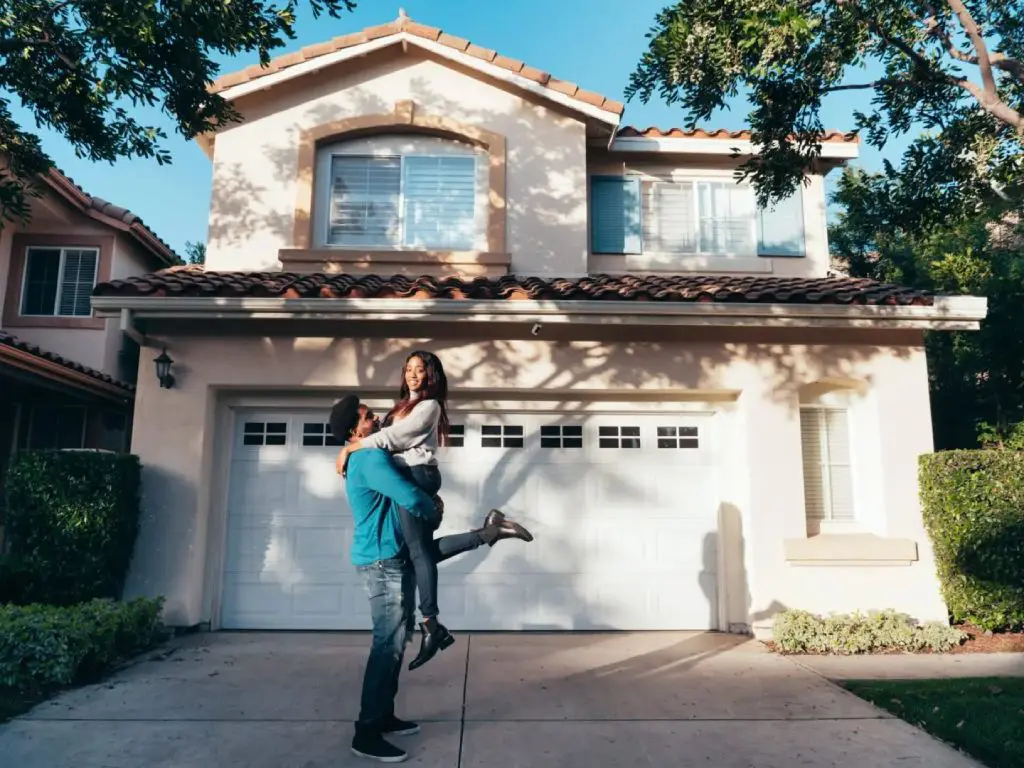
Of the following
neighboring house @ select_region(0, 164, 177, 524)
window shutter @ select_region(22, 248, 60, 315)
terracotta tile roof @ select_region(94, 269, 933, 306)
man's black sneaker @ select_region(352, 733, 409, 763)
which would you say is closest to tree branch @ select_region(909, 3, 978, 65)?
terracotta tile roof @ select_region(94, 269, 933, 306)

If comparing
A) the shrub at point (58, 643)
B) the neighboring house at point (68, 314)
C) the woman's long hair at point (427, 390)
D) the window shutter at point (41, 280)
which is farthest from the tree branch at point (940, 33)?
the window shutter at point (41, 280)

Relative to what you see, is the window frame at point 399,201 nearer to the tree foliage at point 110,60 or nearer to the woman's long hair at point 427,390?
the tree foliage at point 110,60

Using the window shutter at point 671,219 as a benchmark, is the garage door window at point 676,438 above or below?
below

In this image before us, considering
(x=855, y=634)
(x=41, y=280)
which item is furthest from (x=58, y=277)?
(x=855, y=634)

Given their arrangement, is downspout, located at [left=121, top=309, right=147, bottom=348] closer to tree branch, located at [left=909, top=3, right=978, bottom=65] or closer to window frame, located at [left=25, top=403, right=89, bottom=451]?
window frame, located at [left=25, top=403, right=89, bottom=451]

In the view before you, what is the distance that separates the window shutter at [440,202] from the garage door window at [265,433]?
2909mm

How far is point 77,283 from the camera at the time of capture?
1123cm

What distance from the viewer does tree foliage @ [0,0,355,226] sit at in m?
6.16

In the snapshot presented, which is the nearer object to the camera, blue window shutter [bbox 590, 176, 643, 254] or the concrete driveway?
the concrete driveway

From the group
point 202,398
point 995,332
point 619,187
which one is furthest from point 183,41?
point 995,332

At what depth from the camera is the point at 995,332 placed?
905 centimetres

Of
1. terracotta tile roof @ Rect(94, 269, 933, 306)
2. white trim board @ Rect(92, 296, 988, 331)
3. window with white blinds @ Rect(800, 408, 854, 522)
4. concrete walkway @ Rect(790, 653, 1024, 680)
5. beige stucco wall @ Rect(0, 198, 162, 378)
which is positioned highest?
beige stucco wall @ Rect(0, 198, 162, 378)

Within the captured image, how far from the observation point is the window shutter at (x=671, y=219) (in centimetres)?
981

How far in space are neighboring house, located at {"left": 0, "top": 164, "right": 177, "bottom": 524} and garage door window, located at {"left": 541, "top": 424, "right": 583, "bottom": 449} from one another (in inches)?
246
